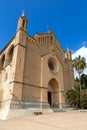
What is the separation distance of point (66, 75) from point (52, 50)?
6.35 m

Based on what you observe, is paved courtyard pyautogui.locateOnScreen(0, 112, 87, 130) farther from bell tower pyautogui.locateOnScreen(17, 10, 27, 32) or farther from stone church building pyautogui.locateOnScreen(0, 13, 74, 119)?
bell tower pyautogui.locateOnScreen(17, 10, 27, 32)

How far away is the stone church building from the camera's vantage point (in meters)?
16.0

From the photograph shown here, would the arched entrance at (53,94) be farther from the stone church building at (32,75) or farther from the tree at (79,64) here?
the tree at (79,64)

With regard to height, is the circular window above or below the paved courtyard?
above

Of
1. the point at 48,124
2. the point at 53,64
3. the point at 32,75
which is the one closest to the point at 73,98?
the point at 53,64

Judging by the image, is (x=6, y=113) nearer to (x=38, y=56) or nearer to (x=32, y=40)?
(x=38, y=56)

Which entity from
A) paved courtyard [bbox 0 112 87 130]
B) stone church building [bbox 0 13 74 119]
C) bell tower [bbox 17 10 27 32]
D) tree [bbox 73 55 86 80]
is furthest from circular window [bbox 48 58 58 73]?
paved courtyard [bbox 0 112 87 130]

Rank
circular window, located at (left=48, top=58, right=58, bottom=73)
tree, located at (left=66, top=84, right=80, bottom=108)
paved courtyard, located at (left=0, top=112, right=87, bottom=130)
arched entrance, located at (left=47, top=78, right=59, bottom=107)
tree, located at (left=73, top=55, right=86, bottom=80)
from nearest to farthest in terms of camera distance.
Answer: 1. paved courtyard, located at (left=0, top=112, right=87, bottom=130)
2. arched entrance, located at (left=47, top=78, right=59, bottom=107)
3. tree, located at (left=66, top=84, right=80, bottom=108)
4. circular window, located at (left=48, top=58, right=58, bottom=73)
5. tree, located at (left=73, top=55, right=86, bottom=80)

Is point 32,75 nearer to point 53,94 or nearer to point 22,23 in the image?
point 53,94

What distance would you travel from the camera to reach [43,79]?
66.4ft

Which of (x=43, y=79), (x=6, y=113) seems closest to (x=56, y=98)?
(x=43, y=79)

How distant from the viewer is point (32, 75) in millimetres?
19000

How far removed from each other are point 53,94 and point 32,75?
23.4 ft

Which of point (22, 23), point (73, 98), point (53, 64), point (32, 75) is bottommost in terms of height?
point (73, 98)
